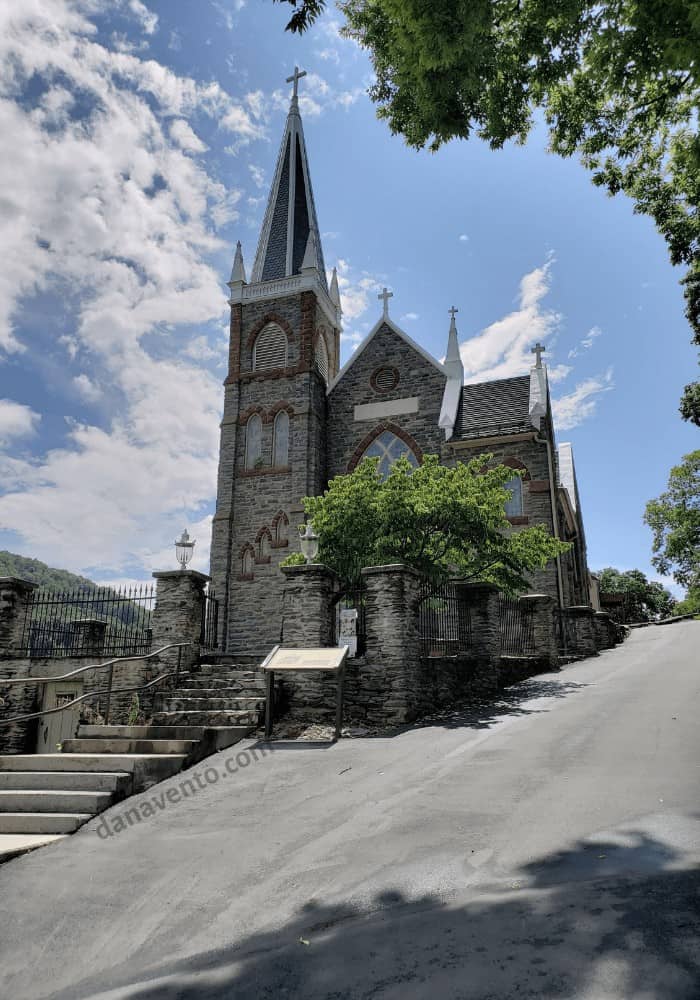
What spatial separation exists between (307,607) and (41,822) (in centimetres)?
573

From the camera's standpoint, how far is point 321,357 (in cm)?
2955

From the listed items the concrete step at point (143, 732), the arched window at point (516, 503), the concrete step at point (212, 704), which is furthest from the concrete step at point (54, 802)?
the arched window at point (516, 503)

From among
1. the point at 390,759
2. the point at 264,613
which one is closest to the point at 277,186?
the point at 264,613

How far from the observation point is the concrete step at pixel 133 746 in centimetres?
921

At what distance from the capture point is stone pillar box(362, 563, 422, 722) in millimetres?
11312

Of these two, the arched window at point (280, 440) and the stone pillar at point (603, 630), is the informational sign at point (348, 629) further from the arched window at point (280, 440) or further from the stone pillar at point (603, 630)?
the stone pillar at point (603, 630)

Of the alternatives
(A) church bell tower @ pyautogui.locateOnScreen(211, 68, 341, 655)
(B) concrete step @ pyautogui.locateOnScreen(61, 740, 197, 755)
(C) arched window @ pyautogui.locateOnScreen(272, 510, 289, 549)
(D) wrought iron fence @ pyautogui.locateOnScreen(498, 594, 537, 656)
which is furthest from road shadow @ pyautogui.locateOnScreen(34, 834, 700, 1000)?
(C) arched window @ pyautogui.locateOnScreen(272, 510, 289, 549)

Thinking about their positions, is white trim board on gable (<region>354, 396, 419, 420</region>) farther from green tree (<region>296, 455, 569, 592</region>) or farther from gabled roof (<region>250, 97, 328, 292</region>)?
green tree (<region>296, 455, 569, 592</region>)

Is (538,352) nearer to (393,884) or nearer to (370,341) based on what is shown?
(370,341)

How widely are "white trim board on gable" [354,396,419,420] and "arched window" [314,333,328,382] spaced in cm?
263

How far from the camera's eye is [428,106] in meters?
7.03

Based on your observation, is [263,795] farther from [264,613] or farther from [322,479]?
[322,479]

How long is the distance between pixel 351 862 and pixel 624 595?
53.7m

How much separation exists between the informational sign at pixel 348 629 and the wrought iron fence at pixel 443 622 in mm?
1225
